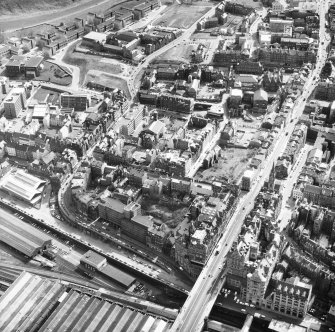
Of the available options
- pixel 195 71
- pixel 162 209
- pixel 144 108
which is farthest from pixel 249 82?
pixel 162 209

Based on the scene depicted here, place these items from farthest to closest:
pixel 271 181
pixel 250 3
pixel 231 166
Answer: pixel 250 3 < pixel 231 166 < pixel 271 181

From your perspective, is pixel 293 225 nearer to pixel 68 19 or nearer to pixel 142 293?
pixel 142 293

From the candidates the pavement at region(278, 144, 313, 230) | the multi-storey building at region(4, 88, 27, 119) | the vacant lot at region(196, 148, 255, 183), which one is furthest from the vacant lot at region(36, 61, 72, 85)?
the pavement at region(278, 144, 313, 230)

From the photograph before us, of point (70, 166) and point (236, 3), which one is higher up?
point (236, 3)

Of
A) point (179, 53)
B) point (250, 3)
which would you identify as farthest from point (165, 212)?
point (250, 3)

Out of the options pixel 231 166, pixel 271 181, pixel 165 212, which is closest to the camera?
pixel 165 212

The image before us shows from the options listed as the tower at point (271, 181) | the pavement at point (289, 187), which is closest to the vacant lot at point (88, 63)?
the pavement at point (289, 187)

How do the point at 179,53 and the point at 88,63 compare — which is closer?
the point at 88,63

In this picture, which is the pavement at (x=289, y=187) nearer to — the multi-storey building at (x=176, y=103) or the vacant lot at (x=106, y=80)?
the multi-storey building at (x=176, y=103)

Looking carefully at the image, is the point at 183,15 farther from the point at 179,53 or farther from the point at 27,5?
the point at 27,5
